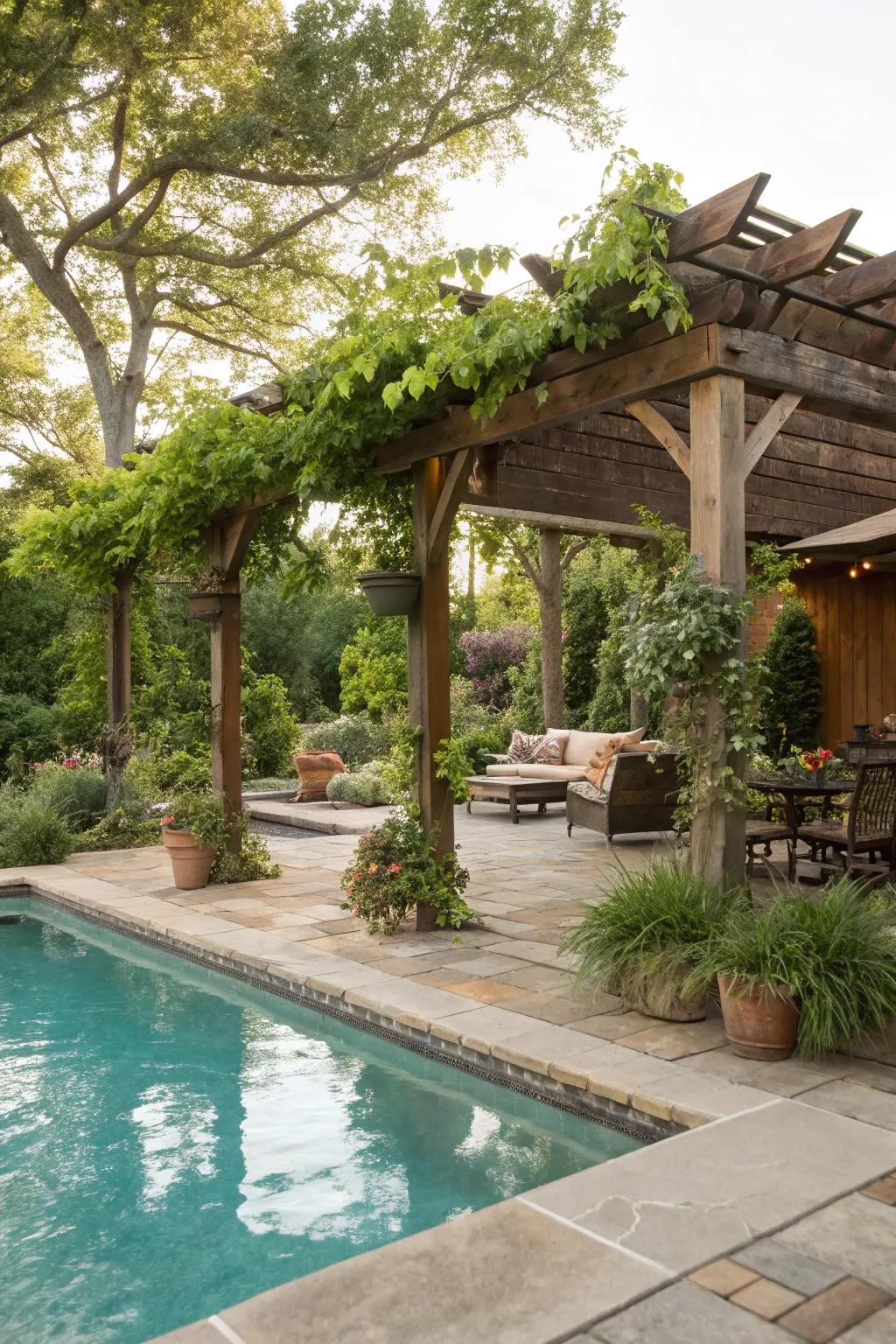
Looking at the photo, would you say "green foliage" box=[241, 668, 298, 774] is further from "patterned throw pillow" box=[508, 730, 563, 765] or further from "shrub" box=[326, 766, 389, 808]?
"patterned throw pillow" box=[508, 730, 563, 765]

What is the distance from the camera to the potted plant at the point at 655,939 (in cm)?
404

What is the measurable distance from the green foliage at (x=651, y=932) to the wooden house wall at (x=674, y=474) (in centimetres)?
306

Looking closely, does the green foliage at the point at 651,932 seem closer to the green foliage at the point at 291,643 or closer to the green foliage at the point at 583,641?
the green foliage at the point at 583,641

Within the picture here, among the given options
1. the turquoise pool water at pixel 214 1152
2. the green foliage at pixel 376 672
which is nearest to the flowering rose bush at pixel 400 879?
the turquoise pool water at pixel 214 1152

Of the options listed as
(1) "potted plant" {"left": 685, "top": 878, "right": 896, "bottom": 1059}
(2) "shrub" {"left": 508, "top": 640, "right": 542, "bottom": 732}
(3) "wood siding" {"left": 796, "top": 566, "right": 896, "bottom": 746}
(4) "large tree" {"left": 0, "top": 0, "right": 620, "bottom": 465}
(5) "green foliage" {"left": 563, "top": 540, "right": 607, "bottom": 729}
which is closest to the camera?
(1) "potted plant" {"left": 685, "top": 878, "right": 896, "bottom": 1059}

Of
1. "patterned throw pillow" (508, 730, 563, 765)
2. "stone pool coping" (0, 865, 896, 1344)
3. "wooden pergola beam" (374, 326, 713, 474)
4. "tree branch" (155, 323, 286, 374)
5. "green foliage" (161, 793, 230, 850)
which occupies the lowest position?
"stone pool coping" (0, 865, 896, 1344)

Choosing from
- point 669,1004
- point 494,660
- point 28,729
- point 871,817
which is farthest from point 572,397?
point 494,660

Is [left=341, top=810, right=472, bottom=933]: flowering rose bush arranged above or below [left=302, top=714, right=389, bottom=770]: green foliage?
below

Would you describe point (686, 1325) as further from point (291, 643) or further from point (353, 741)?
point (291, 643)

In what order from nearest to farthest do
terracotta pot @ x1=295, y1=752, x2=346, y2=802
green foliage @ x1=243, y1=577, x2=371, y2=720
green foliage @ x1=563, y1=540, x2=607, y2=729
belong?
terracotta pot @ x1=295, y1=752, x2=346, y2=802, green foliage @ x1=563, y1=540, x2=607, y2=729, green foliage @ x1=243, y1=577, x2=371, y2=720

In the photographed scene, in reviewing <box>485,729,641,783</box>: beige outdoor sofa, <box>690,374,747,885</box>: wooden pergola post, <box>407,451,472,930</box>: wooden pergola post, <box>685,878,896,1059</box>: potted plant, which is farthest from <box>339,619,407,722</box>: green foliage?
<box>685,878,896,1059</box>: potted plant

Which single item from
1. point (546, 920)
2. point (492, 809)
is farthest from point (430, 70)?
point (546, 920)

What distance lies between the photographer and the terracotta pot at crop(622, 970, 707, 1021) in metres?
4.09

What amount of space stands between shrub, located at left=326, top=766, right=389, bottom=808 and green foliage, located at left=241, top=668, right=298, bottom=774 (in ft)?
8.03
